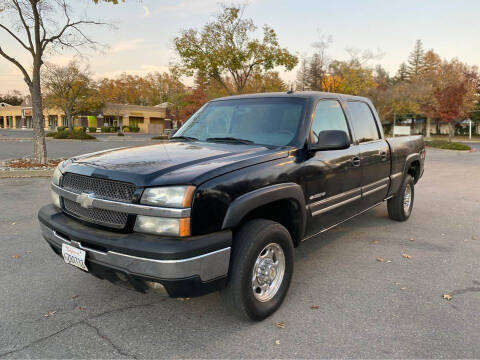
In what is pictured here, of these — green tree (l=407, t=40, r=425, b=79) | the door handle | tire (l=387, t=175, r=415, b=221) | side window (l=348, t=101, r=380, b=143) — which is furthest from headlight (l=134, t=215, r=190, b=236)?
green tree (l=407, t=40, r=425, b=79)

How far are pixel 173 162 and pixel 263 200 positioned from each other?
2.45ft

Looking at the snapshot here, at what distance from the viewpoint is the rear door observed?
4.40 m

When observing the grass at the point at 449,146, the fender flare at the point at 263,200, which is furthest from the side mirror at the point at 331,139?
the grass at the point at 449,146

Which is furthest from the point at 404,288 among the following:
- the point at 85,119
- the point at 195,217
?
the point at 85,119

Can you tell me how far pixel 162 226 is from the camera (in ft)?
7.97

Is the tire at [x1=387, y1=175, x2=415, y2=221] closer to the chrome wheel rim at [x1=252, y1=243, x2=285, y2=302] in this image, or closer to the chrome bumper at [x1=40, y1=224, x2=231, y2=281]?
the chrome wheel rim at [x1=252, y1=243, x2=285, y2=302]

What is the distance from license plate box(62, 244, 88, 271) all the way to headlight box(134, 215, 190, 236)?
51cm

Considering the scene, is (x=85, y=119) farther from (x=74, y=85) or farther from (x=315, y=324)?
(x=315, y=324)

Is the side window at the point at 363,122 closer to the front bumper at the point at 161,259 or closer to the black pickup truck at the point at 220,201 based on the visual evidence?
the black pickup truck at the point at 220,201

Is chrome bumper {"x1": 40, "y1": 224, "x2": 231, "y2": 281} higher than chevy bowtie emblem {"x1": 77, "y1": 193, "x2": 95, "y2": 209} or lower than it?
lower

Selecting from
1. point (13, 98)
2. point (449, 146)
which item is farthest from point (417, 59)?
point (13, 98)

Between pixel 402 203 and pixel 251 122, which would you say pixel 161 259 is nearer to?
pixel 251 122

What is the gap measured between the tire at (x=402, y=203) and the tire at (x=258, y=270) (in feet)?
10.9

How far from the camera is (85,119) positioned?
216ft
